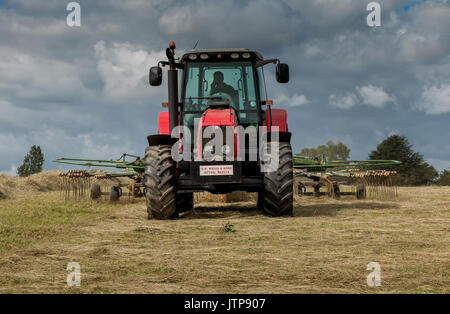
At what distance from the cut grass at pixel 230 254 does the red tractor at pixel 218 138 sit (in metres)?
0.52

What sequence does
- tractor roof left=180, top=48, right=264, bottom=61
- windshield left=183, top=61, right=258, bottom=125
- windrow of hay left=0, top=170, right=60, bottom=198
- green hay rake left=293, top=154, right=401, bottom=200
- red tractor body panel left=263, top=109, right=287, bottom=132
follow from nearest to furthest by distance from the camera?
1. windshield left=183, top=61, right=258, bottom=125
2. tractor roof left=180, top=48, right=264, bottom=61
3. red tractor body panel left=263, top=109, right=287, bottom=132
4. green hay rake left=293, top=154, right=401, bottom=200
5. windrow of hay left=0, top=170, right=60, bottom=198

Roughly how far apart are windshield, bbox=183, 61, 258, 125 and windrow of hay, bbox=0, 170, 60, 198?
38.1ft

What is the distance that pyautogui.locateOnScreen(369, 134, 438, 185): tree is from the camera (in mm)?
42688

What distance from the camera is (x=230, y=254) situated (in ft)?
15.9

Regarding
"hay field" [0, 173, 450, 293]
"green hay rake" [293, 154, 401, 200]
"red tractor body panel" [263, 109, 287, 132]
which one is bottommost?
"hay field" [0, 173, 450, 293]

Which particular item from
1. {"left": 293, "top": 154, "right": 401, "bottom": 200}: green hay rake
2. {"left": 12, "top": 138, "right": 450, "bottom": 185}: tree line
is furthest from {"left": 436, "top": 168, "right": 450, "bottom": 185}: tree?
{"left": 293, "top": 154, "right": 401, "bottom": 200}: green hay rake

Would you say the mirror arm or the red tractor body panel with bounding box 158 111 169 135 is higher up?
the mirror arm

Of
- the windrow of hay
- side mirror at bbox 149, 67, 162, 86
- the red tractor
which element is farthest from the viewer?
the windrow of hay

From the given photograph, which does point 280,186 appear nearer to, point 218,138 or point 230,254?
point 218,138

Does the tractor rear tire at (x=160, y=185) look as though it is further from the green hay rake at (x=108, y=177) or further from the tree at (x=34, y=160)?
the tree at (x=34, y=160)

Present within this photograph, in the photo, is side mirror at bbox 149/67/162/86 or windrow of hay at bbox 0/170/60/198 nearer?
side mirror at bbox 149/67/162/86

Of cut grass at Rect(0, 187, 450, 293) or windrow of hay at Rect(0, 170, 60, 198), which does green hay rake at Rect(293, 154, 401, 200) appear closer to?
cut grass at Rect(0, 187, 450, 293)
